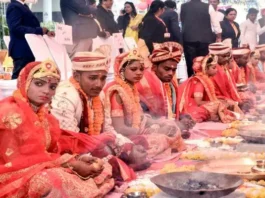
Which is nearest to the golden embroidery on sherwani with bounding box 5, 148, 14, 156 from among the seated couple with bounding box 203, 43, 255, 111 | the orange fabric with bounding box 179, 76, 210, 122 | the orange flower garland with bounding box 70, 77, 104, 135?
the orange flower garland with bounding box 70, 77, 104, 135

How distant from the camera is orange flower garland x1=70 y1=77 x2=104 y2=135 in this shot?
4.18 meters

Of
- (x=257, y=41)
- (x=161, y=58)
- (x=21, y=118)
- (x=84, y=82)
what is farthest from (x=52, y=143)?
(x=257, y=41)

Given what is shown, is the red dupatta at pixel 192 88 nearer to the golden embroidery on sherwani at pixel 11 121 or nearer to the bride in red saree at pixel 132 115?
the bride in red saree at pixel 132 115

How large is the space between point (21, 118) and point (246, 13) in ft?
36.8

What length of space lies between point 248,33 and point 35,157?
10.6m

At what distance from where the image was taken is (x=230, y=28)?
38.1ft

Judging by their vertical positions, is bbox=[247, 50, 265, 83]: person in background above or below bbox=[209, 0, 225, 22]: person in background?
below

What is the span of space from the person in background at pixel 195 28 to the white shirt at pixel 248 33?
344 cm

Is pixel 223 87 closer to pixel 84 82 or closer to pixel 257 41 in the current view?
pixel 84 82

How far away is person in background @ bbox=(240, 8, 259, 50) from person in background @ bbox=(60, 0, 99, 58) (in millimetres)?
6716

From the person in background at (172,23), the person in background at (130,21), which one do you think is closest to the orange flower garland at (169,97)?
the person in background at (172,23)

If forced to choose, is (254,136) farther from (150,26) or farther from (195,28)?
(195,28)

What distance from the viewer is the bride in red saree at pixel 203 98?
259 inches

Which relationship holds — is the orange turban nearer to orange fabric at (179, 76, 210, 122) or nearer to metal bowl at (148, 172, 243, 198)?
orange fabric at (179, 76, 210, 122)
